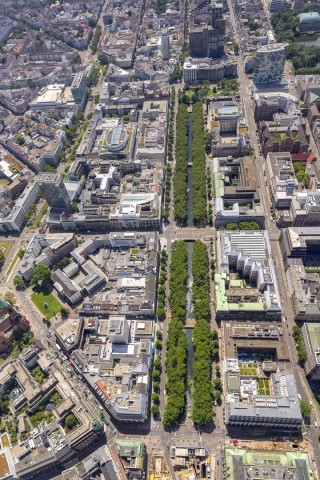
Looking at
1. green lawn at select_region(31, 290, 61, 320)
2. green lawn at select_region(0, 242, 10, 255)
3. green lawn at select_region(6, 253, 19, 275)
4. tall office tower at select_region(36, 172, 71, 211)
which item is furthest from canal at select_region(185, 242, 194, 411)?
green lawn at select_region(0, 242, 10, 255)

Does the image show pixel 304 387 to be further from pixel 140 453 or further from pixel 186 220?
pixel 186 220

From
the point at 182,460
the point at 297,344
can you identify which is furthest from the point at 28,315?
the point at 297,344

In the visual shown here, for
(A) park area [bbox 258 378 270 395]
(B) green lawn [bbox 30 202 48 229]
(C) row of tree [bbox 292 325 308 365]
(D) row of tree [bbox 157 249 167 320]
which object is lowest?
(A) park area [bbox 258 378 270 395]

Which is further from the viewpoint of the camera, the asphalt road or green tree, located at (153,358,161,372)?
green tree, located at (153,358,161,372)

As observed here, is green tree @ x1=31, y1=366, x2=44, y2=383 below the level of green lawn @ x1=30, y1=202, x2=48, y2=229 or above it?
below

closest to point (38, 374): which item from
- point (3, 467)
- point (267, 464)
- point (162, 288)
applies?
point (3, 467)

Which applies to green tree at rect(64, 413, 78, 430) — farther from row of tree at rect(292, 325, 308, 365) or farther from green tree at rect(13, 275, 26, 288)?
row of tree at rect(292, 325, 308, 365)
